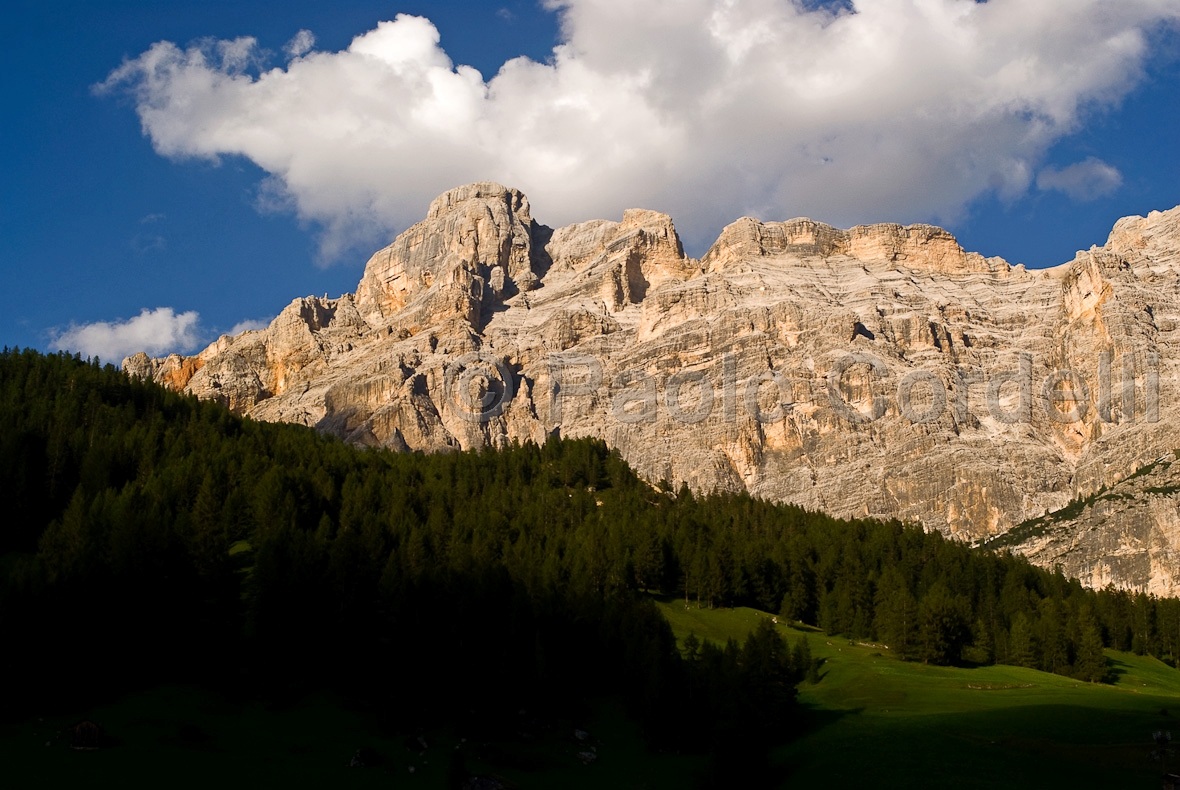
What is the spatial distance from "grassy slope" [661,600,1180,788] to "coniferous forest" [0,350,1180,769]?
388cm

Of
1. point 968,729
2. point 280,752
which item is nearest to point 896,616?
point 968,729

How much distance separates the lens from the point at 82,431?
4520 inches

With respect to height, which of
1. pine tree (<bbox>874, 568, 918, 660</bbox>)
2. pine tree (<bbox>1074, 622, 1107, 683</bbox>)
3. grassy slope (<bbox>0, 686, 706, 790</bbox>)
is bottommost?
grassy slope (<bbox>0, 686, 706, 790</bbox>)

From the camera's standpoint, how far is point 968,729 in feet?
200

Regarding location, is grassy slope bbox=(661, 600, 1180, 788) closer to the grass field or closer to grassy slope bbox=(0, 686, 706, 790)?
the grass field

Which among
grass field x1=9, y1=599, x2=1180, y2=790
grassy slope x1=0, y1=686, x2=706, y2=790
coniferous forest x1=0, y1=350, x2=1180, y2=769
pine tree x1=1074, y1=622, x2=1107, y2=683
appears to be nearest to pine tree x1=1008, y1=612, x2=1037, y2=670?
coniferous forest x1=0, y1=350, x2=1180, y2=769

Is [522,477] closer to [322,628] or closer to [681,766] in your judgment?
[322,628]

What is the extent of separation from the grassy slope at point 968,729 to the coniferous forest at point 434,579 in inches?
153

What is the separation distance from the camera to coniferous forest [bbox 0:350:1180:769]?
225ft

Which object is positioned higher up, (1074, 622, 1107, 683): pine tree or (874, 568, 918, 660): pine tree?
(874, 568, 918, 660): pine tree

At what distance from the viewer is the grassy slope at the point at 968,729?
52031 mm

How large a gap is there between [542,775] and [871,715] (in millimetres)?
22388

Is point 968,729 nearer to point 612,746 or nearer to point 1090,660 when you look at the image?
point 612,746

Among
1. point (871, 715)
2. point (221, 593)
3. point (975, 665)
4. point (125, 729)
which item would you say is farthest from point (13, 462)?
point (975, 665)
